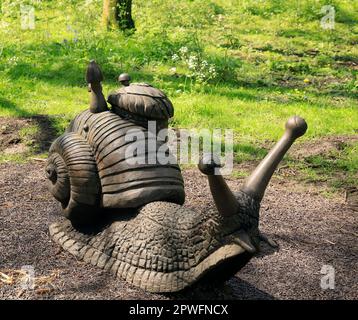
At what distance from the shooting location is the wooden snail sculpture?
13.8 ft

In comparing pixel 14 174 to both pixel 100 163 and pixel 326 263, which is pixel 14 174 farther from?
pixel 326 263

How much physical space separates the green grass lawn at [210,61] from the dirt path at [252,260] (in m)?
1.31

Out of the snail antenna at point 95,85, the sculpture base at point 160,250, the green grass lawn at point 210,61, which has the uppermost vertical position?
the snail antenna at point 95,85

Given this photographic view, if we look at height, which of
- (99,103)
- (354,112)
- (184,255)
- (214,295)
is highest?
(99,103)

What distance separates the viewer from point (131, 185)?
16.0 feet

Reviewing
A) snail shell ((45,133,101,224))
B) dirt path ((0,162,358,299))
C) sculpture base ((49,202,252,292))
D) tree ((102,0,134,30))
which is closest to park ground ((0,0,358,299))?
dirt path ((0,162,358,299))

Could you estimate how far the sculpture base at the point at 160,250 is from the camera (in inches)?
166

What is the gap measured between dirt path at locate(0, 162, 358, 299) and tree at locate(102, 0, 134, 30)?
5.99 meters

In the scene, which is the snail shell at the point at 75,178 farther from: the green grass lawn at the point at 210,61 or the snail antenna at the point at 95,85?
the green grass lawn at the point at 210,61

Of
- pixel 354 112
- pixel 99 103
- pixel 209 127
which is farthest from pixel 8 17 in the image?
pixel 99 103

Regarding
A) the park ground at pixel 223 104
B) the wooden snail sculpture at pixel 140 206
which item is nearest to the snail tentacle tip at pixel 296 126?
the wooden snail sculpture at pixel 140 206

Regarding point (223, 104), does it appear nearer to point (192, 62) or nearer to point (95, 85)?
point (192, 62)

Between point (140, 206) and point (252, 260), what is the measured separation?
42.2 inches

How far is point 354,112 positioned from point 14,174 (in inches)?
197
